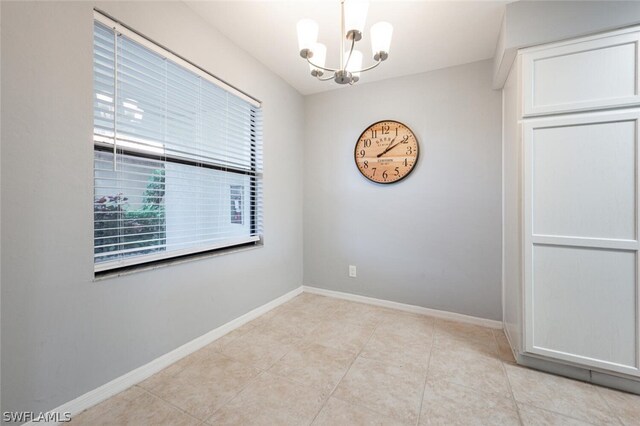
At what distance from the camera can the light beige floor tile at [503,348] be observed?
1858 millimetres

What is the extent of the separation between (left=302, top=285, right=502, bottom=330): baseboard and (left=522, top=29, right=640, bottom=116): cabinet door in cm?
181

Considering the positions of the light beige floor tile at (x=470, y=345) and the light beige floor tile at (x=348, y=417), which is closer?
the light beige floor tile at (x=348, y=417)

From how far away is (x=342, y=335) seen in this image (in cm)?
218

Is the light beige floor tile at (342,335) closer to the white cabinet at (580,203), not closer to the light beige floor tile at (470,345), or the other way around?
the light beige floor tile at (470,345)

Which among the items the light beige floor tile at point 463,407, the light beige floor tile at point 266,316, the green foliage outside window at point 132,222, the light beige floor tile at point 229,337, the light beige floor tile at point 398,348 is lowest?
the light beige floor tile at point 463,407

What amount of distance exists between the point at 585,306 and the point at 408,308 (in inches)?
54.7

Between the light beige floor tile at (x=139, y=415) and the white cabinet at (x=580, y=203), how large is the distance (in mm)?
2130

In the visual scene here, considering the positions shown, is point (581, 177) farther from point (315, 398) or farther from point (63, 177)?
point (63, 177)

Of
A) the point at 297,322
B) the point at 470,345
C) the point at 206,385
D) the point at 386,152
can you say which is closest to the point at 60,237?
the point at 206,385

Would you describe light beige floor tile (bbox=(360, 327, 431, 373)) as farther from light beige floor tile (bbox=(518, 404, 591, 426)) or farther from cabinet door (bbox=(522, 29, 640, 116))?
cabinet door (bbox=(522, 29, 640, 116))

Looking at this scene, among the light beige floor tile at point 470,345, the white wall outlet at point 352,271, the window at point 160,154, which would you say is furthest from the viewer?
the white wall outlet at point 352,271

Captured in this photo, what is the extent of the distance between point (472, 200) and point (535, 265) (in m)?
0.87

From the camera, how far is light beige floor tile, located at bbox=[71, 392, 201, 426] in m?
1.28

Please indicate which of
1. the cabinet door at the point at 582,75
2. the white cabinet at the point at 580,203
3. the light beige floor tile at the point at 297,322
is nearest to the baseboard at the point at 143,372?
the light beige floor tile at the point at 297,322
